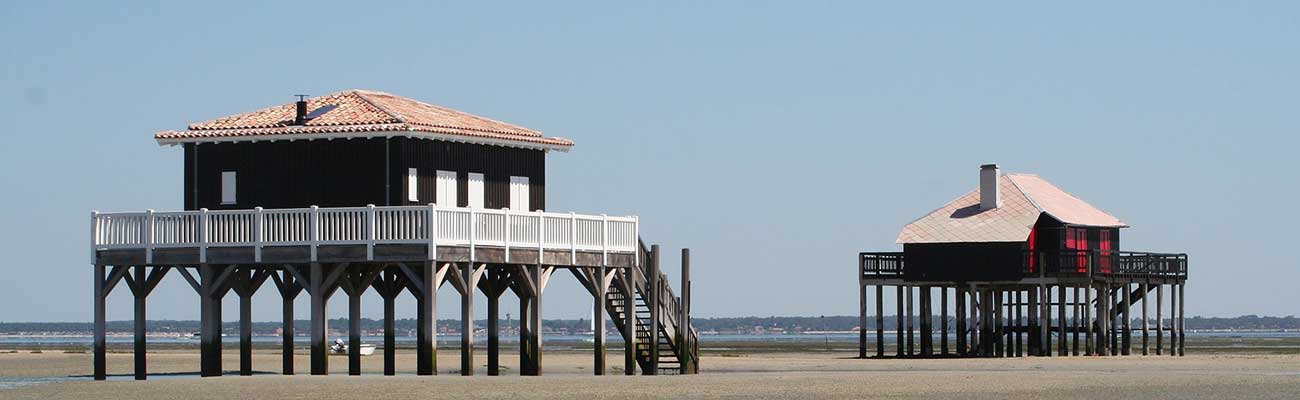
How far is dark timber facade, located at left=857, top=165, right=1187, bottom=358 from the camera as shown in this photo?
66438 millimetres

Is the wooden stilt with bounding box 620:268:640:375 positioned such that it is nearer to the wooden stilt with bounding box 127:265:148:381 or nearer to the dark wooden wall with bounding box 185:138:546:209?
the dark wooden wall with bounding box 185:138:546:209

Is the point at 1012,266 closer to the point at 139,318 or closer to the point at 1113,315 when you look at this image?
the point at 1113,315

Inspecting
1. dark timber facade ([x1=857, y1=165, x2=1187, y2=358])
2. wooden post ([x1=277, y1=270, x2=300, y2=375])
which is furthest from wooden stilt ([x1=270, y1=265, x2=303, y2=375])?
dark timber facade ([x1=857, y1=165, x2=1187, y2=358])

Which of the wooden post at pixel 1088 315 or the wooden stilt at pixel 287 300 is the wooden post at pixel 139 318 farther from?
the wooden post at pixel 1088 315

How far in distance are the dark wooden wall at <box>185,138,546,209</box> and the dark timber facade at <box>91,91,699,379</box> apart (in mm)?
27

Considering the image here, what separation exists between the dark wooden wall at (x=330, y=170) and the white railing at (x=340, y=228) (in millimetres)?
1544

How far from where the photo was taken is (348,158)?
45531mm

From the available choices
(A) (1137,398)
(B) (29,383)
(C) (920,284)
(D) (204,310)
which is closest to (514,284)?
(D) (204,310)

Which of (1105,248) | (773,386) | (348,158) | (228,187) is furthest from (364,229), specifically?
(1105,248)

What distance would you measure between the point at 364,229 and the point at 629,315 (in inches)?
288

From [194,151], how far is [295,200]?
2.63 meters

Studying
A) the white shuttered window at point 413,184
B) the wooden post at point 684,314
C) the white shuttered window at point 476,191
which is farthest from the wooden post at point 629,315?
the white shuttered window at point 413,184

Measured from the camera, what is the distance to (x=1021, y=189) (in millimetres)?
69000

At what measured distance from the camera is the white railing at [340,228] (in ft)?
142
